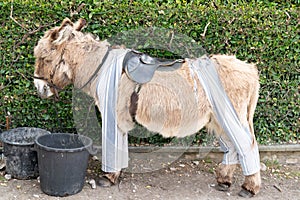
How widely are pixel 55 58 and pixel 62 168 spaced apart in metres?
1.06

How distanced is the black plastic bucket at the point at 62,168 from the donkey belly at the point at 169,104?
687 mm

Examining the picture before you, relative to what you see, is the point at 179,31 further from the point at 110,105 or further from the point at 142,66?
the point at 110,105

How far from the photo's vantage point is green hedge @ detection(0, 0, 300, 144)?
5.01 m

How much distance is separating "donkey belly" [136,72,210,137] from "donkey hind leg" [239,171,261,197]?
85cm

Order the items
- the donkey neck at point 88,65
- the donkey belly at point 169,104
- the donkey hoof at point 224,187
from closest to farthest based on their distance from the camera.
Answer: the donkey belly at point 169,104 < the donkey neck at point 88,65 < the donkey hoof at point 224,187

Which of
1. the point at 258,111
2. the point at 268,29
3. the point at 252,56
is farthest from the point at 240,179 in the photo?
the point at 268,29

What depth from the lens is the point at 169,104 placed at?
4.21m

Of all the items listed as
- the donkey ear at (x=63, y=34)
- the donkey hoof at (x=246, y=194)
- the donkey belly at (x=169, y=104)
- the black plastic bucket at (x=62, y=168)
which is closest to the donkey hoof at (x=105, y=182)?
the black plastic bucket at (x=62, y=168)

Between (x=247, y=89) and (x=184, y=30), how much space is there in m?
1.20

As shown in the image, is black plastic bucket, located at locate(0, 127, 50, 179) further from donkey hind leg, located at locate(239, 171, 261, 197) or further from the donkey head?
donkey hind leg, located at locate(239, 171, 261, 197)

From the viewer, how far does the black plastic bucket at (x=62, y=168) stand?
4.25 meters

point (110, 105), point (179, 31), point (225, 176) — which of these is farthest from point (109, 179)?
point (179, 31)

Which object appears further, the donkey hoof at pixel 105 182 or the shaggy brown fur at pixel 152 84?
the donkey hoof at pixel 105 182

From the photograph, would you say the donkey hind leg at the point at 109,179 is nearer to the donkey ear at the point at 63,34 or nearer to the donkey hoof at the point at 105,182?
the donkey hoof at the point at 105,182
